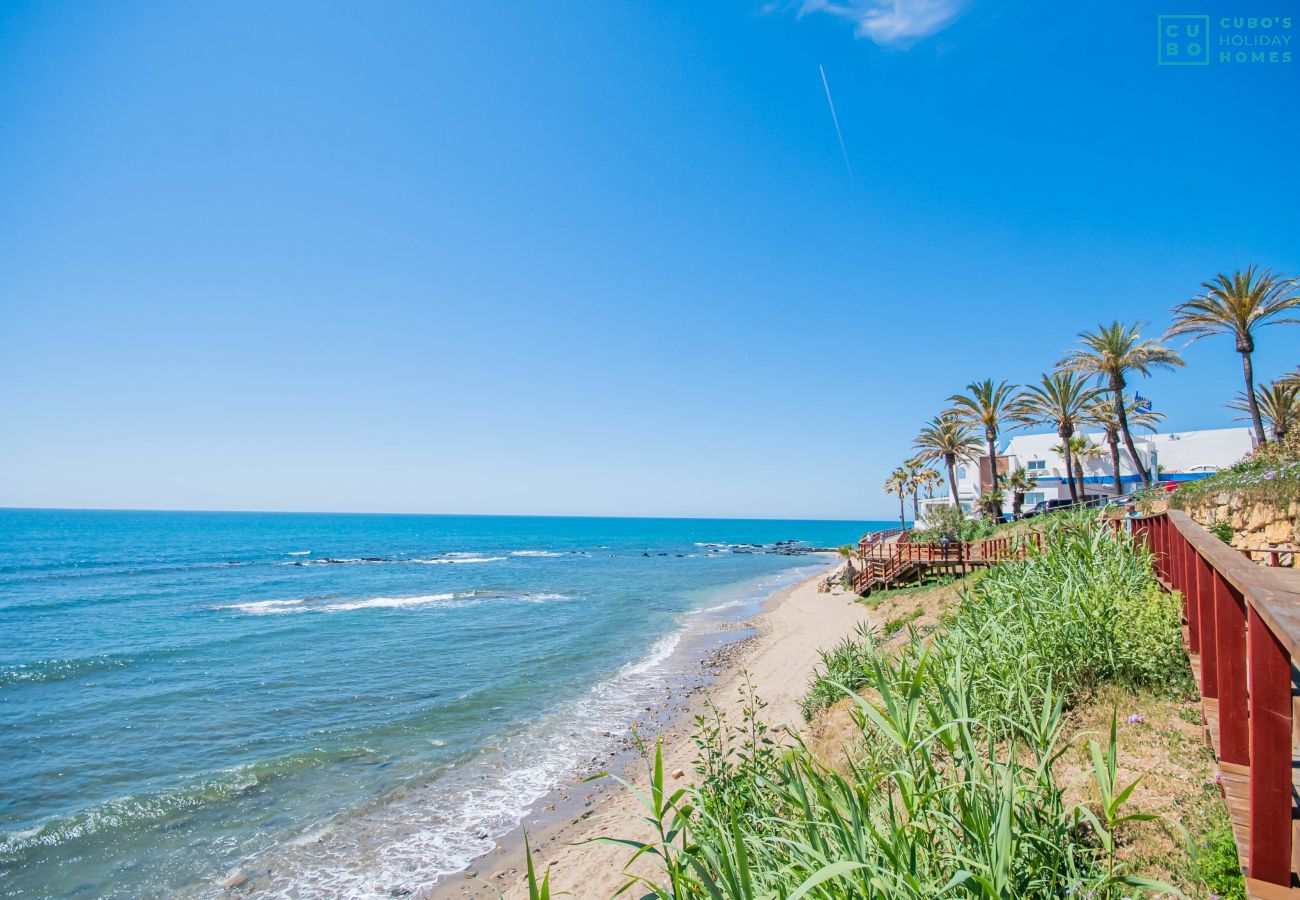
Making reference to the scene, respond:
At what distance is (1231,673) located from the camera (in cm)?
318

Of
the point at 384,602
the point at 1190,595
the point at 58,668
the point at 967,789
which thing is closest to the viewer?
the point at 967,789

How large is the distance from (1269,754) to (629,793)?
38.9ft

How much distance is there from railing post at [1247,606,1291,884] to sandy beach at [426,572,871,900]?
9.37 feet

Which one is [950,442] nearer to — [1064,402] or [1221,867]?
[1064,402]

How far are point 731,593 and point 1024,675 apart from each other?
39.9 m

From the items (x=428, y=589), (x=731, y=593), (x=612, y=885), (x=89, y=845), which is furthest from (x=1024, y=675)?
(x=428, y=589)

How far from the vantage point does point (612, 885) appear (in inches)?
355

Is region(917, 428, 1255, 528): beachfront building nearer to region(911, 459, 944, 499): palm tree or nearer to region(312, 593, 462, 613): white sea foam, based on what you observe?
region(911, 459, 944, 499): palm tree

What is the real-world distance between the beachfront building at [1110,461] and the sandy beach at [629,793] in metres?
24.0

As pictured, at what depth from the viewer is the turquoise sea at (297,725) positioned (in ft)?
33.6

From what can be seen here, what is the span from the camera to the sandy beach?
9367 mm

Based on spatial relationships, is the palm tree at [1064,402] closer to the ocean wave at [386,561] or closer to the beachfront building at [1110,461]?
the beachfront building at [1110,461]

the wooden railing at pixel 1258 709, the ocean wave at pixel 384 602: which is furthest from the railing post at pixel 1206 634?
the ocean wave at pixel 384 602

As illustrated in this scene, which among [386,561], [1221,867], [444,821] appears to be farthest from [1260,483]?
[386,561]
